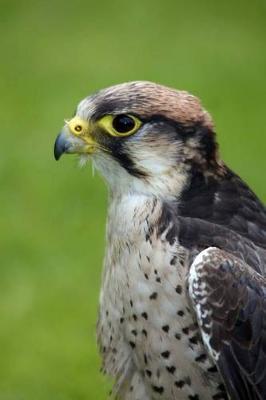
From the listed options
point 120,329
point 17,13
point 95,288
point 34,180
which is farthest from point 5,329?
point 17,13

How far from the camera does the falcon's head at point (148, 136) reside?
214 inches

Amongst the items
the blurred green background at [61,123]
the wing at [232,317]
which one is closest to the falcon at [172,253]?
the wing at [232,317]

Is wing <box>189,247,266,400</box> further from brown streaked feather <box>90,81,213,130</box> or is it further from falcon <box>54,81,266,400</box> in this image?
brown streaked feather <box>90,81,213,130</box>

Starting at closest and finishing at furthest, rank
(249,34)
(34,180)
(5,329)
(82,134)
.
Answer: (82,134), (5,329), (34,180), (249,34)

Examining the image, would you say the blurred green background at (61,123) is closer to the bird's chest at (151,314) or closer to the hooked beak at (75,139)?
the bird's chest at (151,314)

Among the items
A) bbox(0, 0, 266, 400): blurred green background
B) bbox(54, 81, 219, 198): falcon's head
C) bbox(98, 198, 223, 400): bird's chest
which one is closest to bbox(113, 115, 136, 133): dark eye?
bbox(54, 81, 219, 198): falcon's head

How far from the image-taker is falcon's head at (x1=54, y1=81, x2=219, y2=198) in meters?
5.43

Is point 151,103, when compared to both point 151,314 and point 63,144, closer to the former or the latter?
point 63,144

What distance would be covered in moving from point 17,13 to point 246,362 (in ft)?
28.2

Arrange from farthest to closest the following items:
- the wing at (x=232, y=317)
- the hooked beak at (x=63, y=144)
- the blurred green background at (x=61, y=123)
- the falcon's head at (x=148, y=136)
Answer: the blurred green background at (x=61, y=123) → the hooked beak at (x=63, y=144) → the falcon's head at (x=148, y=136) → the wing at (x=232, y=317)

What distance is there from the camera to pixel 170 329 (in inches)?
206

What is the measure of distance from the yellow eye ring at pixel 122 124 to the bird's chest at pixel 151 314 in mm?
332

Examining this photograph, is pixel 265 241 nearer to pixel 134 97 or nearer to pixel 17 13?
pixel 134 97

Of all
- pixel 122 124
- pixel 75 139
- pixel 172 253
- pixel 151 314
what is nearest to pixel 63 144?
pixel 75 139
